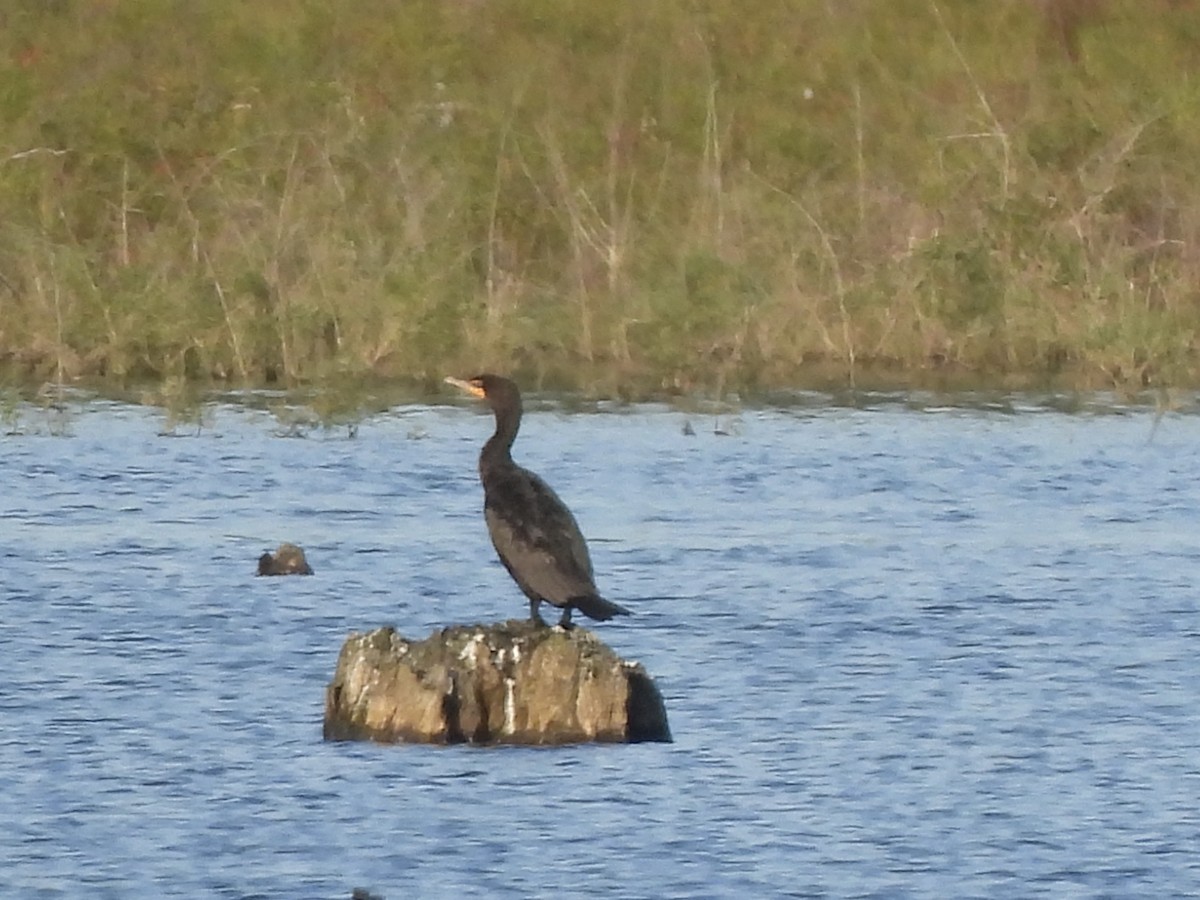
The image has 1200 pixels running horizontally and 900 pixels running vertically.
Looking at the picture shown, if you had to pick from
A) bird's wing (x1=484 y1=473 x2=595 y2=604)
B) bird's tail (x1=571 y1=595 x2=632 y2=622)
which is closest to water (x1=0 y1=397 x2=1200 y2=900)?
bird's tail (x1=571 y1=595 x2=632 y2=622)

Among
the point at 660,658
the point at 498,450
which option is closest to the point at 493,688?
the point at 498,450

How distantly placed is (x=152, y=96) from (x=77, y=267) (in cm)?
758

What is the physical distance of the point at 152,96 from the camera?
31.9 meters

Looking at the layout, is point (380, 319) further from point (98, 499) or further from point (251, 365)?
point (98, 499)

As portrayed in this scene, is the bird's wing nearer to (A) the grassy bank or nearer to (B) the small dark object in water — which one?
(B) the small dark object in water

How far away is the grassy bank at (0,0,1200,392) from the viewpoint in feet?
81.4

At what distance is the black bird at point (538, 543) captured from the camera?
36.1 ft

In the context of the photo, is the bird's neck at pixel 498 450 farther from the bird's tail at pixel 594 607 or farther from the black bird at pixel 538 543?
the bird's tail at pixel 594 607

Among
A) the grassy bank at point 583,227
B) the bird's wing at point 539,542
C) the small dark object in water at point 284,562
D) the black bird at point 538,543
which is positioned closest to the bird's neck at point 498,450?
the black bird at point 538,543

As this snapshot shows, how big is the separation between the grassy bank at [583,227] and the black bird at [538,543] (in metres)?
10.2

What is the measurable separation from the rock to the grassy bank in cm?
1104

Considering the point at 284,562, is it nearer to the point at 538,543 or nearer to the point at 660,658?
the point at 660,658

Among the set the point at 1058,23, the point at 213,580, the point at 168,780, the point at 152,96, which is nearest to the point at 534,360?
Answer: the point at 152,96

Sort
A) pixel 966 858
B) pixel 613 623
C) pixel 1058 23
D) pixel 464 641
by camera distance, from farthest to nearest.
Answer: pixel 1058 23 < pixel 613 623 < pixel 464 641 < pixel 966 858
